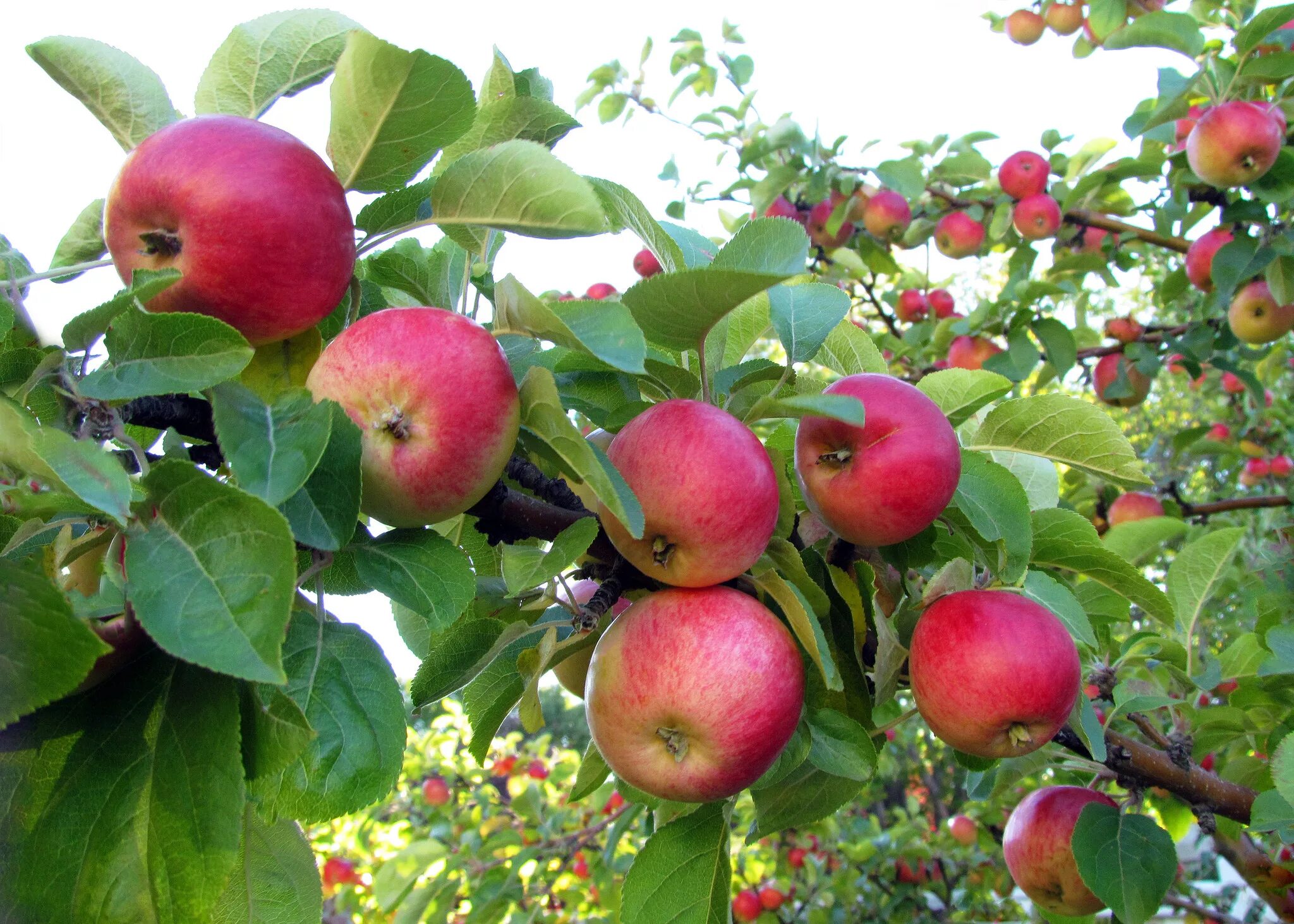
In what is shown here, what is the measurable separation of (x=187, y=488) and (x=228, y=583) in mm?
81

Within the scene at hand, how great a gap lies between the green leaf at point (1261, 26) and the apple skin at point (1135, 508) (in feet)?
4.70

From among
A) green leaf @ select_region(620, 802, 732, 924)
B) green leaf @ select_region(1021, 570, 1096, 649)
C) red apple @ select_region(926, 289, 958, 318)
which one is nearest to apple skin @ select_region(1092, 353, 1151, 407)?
red apple @ select_region(926, 289, 958, 318)

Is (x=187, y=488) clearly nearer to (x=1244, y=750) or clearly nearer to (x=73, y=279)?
(x=73, y=279)

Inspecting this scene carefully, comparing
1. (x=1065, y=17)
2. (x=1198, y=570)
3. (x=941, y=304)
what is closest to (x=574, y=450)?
(x=1198, y=570)

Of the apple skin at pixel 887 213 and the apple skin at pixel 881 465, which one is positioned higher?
the apple skin at pixel 881 465

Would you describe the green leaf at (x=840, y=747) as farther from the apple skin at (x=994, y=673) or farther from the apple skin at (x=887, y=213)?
the apple skin at (x=887, y=213)

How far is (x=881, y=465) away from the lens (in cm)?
83

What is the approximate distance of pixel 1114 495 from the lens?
3352mm

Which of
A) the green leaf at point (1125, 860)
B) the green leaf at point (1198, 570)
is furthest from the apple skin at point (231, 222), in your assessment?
the green leaf at point (1198, 570)

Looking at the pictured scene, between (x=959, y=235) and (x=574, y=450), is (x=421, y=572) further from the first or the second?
(x=959, y=235)

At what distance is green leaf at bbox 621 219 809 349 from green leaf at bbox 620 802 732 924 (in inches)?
20.4

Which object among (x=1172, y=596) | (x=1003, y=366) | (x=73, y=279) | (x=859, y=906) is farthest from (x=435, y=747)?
(x=73, y=279)

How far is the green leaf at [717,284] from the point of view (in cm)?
69

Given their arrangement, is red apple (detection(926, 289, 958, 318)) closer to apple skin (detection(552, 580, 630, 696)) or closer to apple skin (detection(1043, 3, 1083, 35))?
apple skin (detection(1043, 3, 1083, 35))
